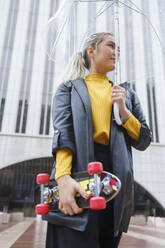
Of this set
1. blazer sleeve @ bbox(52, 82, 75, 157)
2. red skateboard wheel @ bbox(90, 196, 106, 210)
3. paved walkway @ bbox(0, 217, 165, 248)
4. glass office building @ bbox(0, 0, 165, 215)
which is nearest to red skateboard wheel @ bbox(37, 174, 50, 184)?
blazer sleeve @ bbox(52, 82, 75, 157)

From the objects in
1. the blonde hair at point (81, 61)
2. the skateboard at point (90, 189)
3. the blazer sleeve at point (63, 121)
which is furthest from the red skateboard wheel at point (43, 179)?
the blonde hair at point (81, 61)

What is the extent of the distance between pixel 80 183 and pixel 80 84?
547 mm

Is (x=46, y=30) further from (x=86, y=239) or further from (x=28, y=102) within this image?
(x=28, y=102)

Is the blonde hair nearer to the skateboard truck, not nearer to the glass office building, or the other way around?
the skateboard truck

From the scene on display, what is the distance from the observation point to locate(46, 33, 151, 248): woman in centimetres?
82

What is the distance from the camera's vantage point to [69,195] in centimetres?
81

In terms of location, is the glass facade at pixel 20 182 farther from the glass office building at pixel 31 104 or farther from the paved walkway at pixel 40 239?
the paved walkway at pixel 40 239

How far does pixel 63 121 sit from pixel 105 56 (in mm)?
482

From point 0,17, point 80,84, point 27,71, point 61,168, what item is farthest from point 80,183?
point 0,17

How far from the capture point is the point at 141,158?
563 inches

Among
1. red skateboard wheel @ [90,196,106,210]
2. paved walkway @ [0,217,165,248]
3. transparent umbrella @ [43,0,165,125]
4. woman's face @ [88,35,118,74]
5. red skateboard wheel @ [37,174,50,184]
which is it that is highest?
transparent umbrella @ [43,0,165,125]

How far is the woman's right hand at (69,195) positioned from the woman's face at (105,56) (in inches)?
27.3

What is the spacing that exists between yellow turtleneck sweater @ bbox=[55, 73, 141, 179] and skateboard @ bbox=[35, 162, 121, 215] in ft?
0.21

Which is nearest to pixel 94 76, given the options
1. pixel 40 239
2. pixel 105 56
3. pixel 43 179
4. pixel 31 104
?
pixel 105 56
